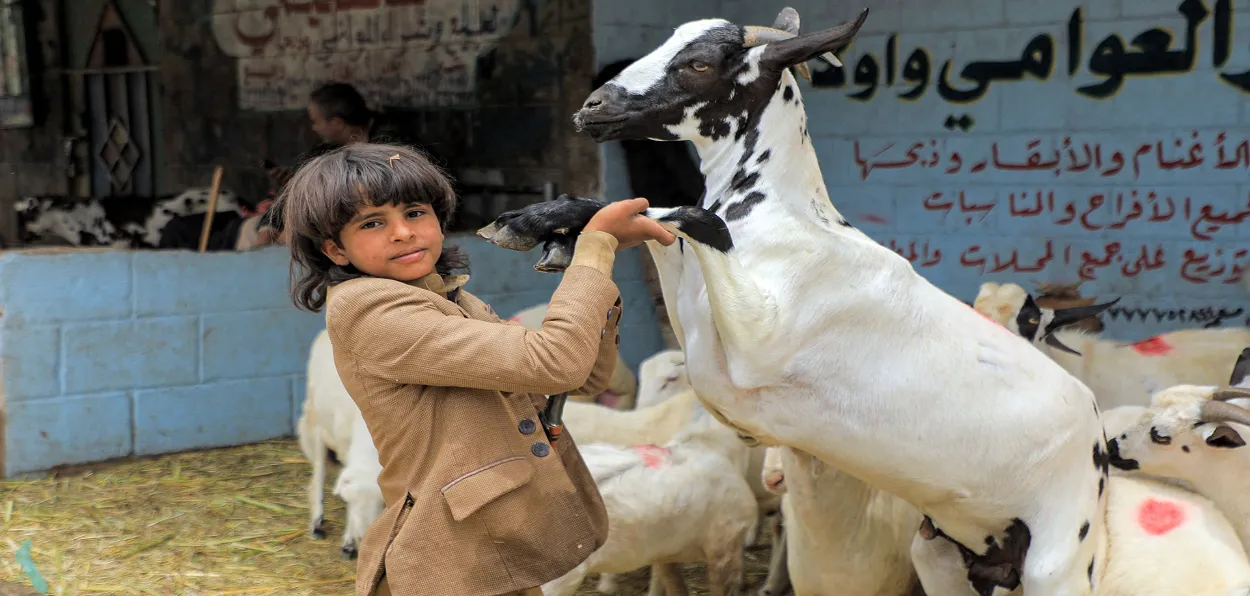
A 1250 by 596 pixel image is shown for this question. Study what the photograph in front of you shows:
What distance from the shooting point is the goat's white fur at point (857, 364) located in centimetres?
285

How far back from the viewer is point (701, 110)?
2951 millimetres

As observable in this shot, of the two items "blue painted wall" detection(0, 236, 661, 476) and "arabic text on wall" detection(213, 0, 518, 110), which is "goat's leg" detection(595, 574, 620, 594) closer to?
"blue painted wall" detection(0, 236, 661, 476)

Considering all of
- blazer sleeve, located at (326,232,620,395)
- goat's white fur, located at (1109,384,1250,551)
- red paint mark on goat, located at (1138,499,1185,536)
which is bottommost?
red paint mark on goat, located at (1138,499,1185,536)

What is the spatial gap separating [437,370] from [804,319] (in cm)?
88

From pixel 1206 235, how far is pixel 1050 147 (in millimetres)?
957

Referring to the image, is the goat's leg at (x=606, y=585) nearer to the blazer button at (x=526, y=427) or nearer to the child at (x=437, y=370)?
the child at (x=437, y=370)

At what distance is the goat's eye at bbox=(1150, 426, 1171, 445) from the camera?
390cm

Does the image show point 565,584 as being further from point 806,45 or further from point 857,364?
point 806,45

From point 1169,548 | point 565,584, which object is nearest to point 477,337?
point 565,584

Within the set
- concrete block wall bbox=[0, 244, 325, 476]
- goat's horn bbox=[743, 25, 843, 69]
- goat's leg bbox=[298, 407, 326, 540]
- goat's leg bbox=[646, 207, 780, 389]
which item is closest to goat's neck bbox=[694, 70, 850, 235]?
goat's horn bbox=[743, 25, 843, 69]

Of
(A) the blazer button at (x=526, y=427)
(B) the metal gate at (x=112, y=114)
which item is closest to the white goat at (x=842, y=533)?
(A) the blazer button at (x=526, y=427)

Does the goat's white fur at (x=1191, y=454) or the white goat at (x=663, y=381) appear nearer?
the goat's white fur at (x=1191, y=454)

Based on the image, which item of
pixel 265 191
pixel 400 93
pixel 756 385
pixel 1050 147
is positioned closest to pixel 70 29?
pixel 265 191

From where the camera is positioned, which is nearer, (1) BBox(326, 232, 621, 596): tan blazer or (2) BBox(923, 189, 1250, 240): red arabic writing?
(1) BBox(326, 232, 621, 596): tan blazer
